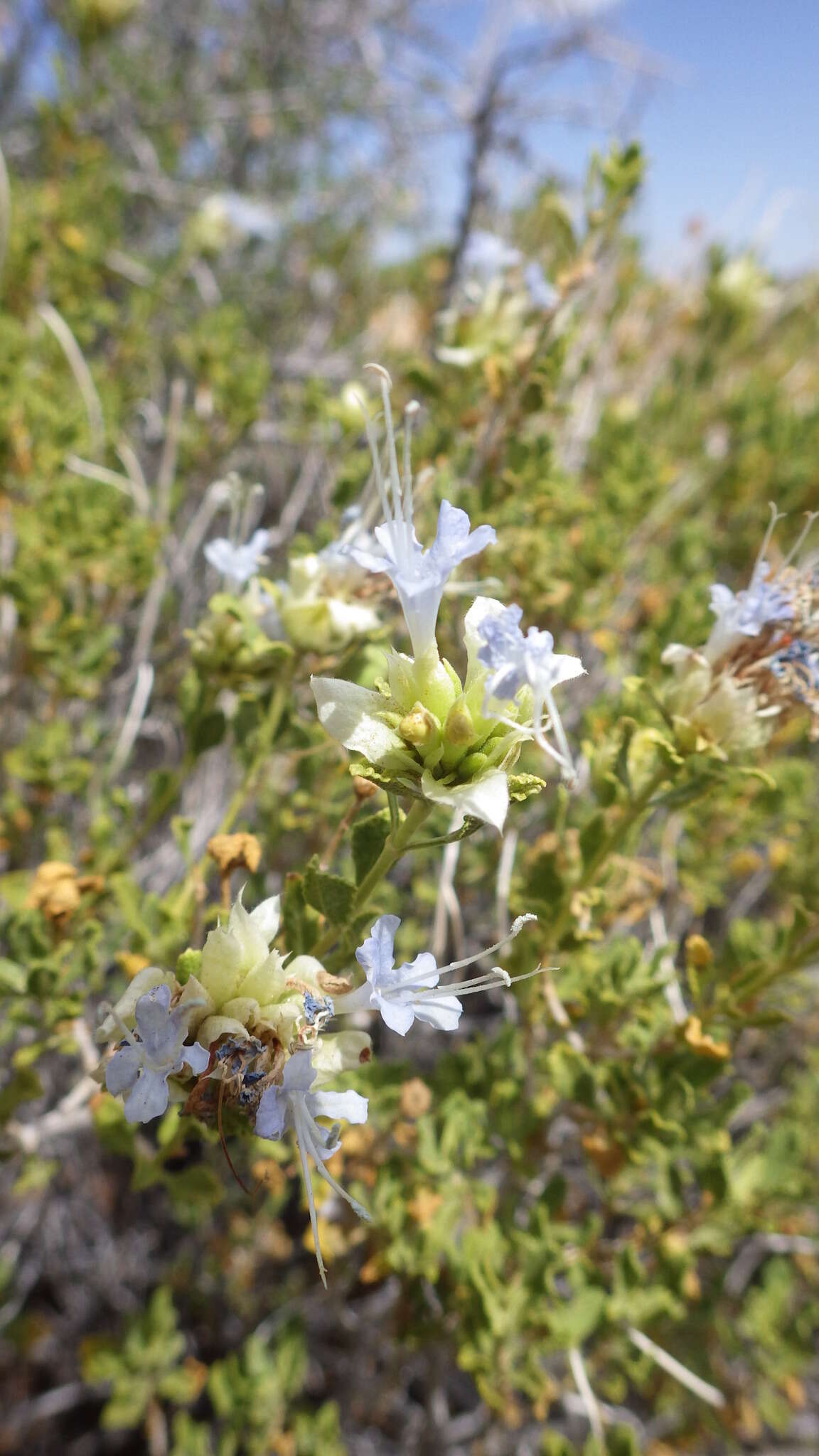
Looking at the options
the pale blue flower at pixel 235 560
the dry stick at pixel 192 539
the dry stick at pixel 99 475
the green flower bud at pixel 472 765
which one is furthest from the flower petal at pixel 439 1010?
the dry stick at pixel 192 539

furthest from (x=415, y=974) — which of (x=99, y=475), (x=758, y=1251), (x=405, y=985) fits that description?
(x=758, y=1251)

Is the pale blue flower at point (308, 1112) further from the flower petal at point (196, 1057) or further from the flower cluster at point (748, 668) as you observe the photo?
the flower cluster at point (748, 668)

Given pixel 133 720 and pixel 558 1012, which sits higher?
pixel 133 720

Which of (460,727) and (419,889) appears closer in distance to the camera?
(460,727)

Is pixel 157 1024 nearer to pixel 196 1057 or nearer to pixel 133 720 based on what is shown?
pixel 196 1057

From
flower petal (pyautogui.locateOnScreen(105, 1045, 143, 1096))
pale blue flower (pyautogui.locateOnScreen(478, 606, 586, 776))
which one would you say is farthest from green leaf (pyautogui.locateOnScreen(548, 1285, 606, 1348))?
pale blue flower (pyautogui.locateOnScreen(478, 606, 586, 776))

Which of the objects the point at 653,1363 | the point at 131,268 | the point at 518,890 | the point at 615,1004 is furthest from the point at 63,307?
the point at 653,1363
